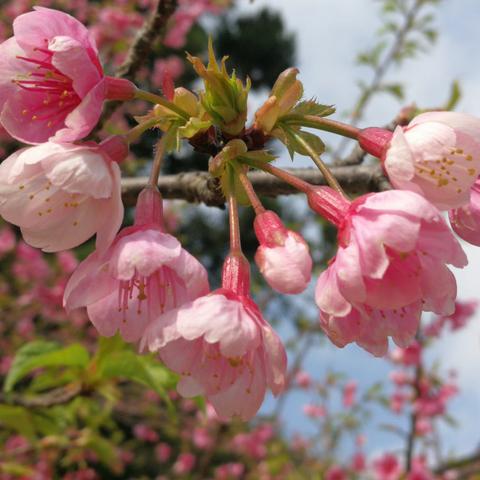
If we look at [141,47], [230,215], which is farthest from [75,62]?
[141,47]

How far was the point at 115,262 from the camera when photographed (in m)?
0.79

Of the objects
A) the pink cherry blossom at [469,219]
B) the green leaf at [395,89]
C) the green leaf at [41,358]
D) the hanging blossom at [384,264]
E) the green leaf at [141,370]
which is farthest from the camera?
the green leaf at [395,89]

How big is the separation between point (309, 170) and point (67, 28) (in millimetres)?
658

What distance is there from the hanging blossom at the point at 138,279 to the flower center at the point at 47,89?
0.19 metres

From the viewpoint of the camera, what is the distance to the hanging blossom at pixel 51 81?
83 cm

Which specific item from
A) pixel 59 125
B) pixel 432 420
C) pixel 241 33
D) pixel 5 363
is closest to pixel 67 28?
pixel 59 125

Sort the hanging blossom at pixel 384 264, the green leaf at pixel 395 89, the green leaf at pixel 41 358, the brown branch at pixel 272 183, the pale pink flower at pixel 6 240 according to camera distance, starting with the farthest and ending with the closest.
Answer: the pale pink flower at pixel 6 240
the green leaf at pixel 395 89
the green leaf at pixel 41 358
the brown branch at pixel 272 183
the hanging blossom at pixel 384 264

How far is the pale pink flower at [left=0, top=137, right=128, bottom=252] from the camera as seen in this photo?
0.79m

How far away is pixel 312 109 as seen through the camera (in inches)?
37.6

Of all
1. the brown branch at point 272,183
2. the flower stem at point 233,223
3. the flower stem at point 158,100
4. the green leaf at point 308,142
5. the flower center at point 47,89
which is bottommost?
the brown branch at point 272,183

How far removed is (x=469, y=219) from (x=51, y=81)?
26.3 inches

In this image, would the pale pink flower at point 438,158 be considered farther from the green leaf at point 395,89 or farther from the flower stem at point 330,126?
the green leaf at point 395,89

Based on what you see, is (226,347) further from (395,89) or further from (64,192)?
(395,89)

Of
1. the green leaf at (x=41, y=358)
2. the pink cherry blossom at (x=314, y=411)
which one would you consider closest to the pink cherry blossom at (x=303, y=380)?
the pink cherry blossom at (x=314, y=411)
